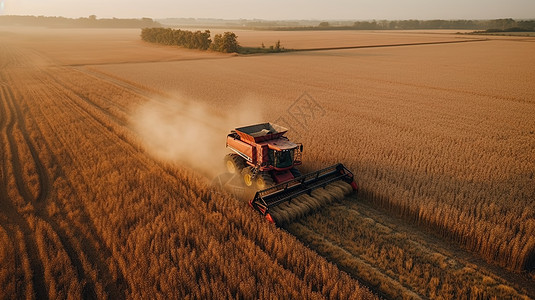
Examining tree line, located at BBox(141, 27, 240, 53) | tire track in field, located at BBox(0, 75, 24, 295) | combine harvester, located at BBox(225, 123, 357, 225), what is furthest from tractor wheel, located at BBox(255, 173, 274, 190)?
tree line, located at BBox(141, 27, 240, 53)

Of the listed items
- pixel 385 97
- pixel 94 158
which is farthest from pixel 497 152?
pixel 94 158

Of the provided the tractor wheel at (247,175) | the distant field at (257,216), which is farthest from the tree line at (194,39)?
the tractor wheel at (247,175)

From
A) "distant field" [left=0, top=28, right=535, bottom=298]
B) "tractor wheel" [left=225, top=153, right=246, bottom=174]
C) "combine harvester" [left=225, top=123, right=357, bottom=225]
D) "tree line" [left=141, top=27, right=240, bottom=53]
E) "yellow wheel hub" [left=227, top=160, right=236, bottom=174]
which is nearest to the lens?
"distant field" [left=0, top=28, right=535, bottom=298]

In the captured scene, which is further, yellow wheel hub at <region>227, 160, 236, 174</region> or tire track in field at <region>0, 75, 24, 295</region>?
yellow wheel hub at <region>227, 160, 236, 174</region>

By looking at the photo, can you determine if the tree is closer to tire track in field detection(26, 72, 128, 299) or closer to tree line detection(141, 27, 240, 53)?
tree line detection(141, 27, 240, 53)

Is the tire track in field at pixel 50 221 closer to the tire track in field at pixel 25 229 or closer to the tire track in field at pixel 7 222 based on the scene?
the tire track in field at pixel 25 229

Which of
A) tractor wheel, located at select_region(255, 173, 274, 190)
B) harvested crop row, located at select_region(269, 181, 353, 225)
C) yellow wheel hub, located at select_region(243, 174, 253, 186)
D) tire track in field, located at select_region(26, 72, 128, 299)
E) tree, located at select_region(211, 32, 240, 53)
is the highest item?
tree, located at select_region(211, 32, 240, 53)

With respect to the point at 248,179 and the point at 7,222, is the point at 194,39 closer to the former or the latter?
the point at 248,179
